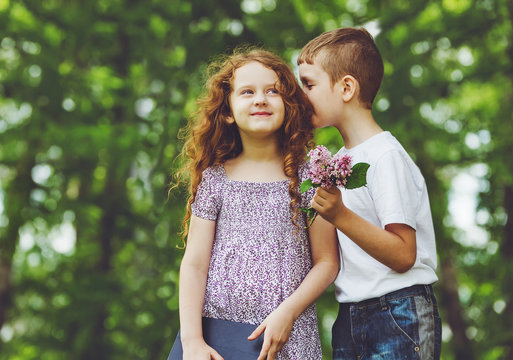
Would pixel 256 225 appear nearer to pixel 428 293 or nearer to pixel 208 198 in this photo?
pixel 208 198

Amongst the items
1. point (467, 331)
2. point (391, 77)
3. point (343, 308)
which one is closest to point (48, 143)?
point (391, 77)

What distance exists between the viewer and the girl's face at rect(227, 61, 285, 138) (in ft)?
6.94

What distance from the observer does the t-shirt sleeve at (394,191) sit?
196 centimetres

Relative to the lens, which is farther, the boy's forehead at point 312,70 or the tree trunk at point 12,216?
the tree trunk at point 12,216

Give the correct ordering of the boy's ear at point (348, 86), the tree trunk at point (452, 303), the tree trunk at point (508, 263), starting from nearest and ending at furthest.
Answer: the boy's ear at point (348, 86) → the tree trunk at point (508, 263) → the tree trunk at point (452, 303)

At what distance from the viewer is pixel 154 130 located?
621cm

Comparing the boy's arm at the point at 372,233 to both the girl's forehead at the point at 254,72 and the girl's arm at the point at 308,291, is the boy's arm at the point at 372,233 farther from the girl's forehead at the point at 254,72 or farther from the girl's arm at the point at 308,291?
the girl's forehead at the point at 254,72

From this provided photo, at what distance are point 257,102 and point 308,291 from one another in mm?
694

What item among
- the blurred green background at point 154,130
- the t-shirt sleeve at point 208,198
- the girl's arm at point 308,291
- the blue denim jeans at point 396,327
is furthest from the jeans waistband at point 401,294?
the blurred green background at point 154,130

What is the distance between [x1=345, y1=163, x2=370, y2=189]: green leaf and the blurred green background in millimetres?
3559

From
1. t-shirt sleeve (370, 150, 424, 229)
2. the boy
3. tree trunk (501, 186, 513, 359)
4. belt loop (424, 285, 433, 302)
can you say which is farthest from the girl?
tree trunk (501, 186, 513, 359)

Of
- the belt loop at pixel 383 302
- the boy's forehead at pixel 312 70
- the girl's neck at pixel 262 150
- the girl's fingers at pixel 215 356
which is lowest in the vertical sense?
the girl's fingers at pixel 215 356

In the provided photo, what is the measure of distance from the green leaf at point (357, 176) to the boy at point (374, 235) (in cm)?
8

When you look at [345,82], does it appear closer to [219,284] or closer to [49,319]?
[219,284]
